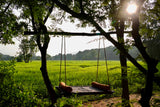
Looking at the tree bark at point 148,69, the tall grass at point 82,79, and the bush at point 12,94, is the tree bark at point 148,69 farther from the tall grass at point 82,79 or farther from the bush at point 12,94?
the bush at point 12,94

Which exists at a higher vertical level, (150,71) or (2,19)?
(2,19)

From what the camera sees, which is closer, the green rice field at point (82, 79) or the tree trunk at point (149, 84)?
the tree trunk at point (149, 84)

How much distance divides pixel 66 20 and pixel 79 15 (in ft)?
14.8

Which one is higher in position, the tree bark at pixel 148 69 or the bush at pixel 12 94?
the tree bark at pixel 148 69

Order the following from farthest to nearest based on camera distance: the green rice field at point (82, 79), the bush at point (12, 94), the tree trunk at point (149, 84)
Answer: the bush at point (12, 94), the green rice field at point (82, 79), the tree trunk at point (149, 84)

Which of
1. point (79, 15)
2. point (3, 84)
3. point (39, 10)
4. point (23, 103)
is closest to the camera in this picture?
point (79, 15)

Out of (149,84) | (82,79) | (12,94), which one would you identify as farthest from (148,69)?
(82,79)

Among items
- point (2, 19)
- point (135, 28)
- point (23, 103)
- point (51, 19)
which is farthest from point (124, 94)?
point (2, 19)

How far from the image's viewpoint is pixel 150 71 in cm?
108

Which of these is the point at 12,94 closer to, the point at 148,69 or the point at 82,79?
the point at 148,69

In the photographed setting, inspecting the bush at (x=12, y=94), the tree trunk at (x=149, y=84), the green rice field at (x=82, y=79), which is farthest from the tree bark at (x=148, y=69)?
the bush at (x=12, y=94)

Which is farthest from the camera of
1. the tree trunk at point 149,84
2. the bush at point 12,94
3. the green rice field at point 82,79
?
the bush at point 12,94

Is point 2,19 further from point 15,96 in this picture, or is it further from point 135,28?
point 135,28

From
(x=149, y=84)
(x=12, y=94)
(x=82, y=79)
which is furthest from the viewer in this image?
(x=82, y=79)
